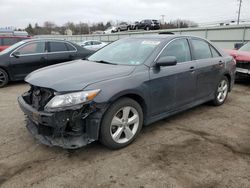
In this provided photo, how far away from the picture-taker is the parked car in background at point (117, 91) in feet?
10.1

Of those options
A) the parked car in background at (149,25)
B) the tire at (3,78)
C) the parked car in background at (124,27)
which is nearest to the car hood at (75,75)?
the tire at (3,78)

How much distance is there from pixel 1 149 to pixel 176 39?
10.9 ft

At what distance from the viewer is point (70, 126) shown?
3113 mm

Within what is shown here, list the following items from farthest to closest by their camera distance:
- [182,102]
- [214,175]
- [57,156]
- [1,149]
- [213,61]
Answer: [213,61]
[182,102]
[1,149]
[57,156]
[214,175]

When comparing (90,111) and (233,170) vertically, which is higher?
(90,111)

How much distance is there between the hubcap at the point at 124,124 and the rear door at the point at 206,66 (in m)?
1.72

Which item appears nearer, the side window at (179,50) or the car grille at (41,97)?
the car grille at (41,97)

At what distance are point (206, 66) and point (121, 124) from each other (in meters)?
2.38

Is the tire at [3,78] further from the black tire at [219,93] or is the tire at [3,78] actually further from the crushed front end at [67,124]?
the black tire at [219,93]

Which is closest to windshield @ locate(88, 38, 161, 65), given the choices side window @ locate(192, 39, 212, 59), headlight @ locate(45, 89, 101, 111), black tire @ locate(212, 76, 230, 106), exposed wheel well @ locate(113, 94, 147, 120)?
exposed wheel well @ locate(113, 94, 147, 120)

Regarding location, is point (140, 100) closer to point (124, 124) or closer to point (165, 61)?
point (124, 124)

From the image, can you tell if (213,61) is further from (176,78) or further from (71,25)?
(71,25)

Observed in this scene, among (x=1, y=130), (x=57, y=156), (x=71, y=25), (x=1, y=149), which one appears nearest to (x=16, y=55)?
(x=1, y=130)

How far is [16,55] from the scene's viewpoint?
784 centimetres
